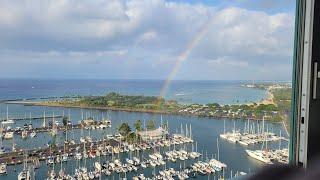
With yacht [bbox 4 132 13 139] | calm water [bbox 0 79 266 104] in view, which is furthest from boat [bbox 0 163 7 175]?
calm water [bbox 0 79 266 104]

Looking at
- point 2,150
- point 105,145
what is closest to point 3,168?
point 2,150

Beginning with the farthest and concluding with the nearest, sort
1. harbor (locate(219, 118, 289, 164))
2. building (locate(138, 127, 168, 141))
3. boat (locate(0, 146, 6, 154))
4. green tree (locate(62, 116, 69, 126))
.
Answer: harbor (locate(219, 118, 289, 164))
building (locate(138, 127, 168, 141))
green tree (locate(62, 116, 69, 126))
boat (locate(0, 146, 6, 154))

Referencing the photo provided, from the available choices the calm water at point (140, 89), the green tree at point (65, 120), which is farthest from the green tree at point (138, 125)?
the green tree at point (65, 120)

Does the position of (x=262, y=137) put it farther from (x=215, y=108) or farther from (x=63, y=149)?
(x=63, y=149)

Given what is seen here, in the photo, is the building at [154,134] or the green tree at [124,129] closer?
the green tree at [124,129]

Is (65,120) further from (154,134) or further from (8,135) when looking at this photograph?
(154,134)

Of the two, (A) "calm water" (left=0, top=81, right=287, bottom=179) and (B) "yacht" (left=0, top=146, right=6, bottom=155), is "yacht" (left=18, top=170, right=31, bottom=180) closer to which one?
Result: (A) "calm water" (left=0, top=81, right=287, bottom=179)

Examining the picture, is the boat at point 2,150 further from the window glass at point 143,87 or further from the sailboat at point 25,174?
the sailboat at point 25,174

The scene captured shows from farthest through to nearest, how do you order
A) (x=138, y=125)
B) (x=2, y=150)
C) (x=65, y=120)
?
1. (x=138, y=125)
2. (x=65, y=120)
3. (x=2, y=150)

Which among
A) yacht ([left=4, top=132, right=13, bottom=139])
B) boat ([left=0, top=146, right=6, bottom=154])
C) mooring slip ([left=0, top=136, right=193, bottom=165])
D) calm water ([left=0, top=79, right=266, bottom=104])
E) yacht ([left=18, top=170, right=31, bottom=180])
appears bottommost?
yacht ([left=18, top=170, right=31, bottom=180])

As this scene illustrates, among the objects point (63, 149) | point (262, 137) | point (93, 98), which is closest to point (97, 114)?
point (93, 98)

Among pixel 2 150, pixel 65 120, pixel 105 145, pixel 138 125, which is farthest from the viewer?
pixel 138 125
